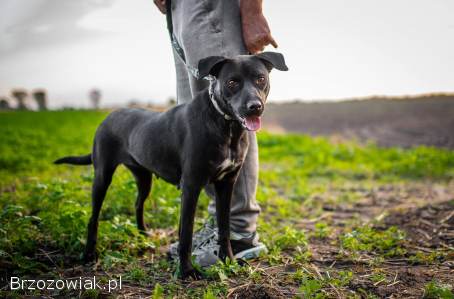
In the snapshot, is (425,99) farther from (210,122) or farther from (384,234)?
(210,122)

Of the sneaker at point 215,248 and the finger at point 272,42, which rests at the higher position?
the finger at point 272,42

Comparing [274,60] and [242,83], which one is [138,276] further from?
[274,60]

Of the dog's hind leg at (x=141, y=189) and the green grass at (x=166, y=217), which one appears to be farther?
the dog's hind leg at (x=141, y=189)

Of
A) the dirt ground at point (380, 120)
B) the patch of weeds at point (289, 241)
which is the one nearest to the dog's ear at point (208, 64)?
the patch of weeds at point (289, 241)

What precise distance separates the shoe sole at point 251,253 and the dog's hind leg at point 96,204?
4.04ft

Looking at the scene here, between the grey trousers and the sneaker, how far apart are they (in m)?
0.07

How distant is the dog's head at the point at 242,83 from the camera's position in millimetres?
2717

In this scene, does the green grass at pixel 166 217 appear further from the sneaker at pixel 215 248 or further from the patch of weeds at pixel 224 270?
the sneaker at pixel 215 248

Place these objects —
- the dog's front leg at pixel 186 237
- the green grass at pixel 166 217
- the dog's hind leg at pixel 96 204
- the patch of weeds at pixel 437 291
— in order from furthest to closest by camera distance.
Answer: the dog's hind leg at pixel 96 204 < the green grass at pixel 166 217 < the dog's front leg at pixel 186 237 < the patch of weeds at pixel 437 291

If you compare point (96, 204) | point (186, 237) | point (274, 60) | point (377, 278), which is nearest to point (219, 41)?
point (274, 60)

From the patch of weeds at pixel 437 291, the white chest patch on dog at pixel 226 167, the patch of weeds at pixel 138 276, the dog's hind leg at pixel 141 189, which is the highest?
the white chest patch on dog at pixel 226 167

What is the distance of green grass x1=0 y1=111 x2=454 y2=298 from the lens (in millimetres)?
3283

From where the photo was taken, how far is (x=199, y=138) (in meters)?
2.99

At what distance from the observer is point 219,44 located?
3404 mm
